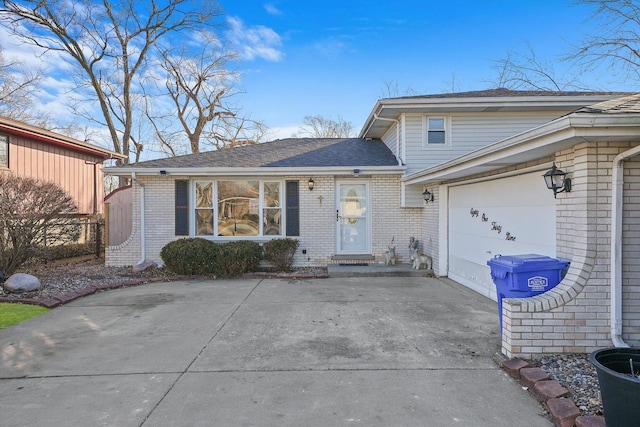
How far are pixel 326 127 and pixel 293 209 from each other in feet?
64.4

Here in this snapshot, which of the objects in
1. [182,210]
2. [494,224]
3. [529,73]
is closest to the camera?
[494,224]

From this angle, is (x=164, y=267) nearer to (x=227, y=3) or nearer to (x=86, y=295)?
(x=86, y=295)

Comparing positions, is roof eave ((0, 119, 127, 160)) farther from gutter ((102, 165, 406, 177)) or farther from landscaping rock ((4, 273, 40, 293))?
landscaping rock ((4, 273, 40, 293))

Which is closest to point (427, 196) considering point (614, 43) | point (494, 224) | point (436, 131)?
point (436, 131)

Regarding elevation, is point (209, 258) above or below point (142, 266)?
above

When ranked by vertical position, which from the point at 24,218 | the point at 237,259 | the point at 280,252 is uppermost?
the point at 24,218

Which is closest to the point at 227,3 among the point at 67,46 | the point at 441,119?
the point at 67,46

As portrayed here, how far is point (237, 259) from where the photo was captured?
8.70m

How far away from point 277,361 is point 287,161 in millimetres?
6860

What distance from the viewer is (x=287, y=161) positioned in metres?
10.0

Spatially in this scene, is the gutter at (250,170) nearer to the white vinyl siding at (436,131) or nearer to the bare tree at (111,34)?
the white vinyl siding at (436,131)

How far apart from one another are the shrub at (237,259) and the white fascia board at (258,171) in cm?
191

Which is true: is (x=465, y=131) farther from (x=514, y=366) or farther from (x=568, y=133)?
(x=514, y=366)

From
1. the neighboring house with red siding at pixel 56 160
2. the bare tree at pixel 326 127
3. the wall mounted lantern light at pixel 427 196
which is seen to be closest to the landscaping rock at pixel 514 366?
the wall mounted lantern light at pixel 427 196
